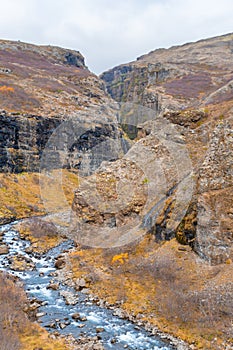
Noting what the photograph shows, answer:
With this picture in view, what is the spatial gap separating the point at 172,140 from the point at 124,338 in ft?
71.9

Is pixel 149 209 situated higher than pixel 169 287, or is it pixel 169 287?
pixel 149 209

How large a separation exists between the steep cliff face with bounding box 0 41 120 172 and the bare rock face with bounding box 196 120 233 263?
141 ft

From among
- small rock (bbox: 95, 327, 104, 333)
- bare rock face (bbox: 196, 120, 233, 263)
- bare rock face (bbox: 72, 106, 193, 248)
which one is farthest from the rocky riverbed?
bare rock face (bbox: 196, 120, 233, 263)

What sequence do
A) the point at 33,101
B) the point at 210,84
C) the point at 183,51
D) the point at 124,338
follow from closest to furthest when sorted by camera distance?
the point at 124,338
the point at 33,101
the point at 210,84
the point at 183,51

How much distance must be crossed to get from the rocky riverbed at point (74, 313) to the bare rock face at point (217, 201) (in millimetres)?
7678

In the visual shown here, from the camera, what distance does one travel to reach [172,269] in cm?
2495

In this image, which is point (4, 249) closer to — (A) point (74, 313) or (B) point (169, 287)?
(A) point (74, 313)

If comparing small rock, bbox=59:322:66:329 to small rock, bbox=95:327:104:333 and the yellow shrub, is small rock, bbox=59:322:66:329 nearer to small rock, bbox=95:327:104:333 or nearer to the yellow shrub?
small rock, bbox=95:327:104:333

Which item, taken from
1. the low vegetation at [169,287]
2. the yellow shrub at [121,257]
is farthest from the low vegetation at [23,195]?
the yellow shrub at [121,257]

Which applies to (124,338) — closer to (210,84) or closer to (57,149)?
(57,149)

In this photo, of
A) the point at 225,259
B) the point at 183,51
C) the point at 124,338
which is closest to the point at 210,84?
the point at 183,51

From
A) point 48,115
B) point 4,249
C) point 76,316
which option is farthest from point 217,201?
point 48,115

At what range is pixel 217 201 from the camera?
1003 inches

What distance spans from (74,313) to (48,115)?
196ft
